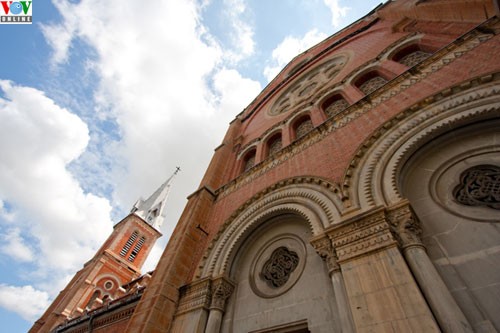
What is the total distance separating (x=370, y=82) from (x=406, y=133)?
13.6 feet

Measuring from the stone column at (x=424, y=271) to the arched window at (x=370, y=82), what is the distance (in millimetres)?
4938

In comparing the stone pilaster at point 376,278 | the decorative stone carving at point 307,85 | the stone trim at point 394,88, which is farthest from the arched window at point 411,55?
the stone pilaster at point 376,278

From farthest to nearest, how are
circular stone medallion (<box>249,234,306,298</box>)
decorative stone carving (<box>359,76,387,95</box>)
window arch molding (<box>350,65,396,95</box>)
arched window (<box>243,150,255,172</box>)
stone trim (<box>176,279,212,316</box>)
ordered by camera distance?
1. arched window (<box>243,150,255,172</box>)
2. window arch molding (<box>350,65,396,95</box>)
3. decorative stone carving (<box>359,76,387,95</box>)
4. stone trim (<box>176,279,212,316</box>)
5. circular stone medallion (<box>249,234,306,298</box>)

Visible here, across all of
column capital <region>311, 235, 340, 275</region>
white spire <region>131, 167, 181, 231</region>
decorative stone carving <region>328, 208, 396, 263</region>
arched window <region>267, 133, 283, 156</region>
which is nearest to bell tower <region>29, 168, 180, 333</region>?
white spire <region>131, 167, 181, 231</region>

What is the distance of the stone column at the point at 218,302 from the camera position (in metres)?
4.68

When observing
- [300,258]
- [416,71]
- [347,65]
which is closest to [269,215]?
[300,258]

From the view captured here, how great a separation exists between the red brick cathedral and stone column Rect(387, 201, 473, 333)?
0.04ft

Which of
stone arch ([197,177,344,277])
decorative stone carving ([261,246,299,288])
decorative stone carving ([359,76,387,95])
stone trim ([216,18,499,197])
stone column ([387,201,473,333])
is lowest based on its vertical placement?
stone column ([387,201,473,333])

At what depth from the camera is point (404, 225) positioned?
3332mm

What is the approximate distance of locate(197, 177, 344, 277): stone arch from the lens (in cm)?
441

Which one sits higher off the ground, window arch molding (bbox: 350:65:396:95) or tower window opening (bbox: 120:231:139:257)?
tower window opening (bbox: 120:231:139:257)

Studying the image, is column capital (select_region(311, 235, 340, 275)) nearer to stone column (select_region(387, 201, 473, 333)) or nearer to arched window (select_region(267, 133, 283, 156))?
stone column (select_region(387, 201, 473, 333))

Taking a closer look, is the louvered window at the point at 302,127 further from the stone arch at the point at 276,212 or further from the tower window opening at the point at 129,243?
the tower window opening at the point at 129,243

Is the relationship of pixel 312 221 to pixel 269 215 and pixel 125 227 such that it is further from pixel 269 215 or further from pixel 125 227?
A: pixel 125 227
